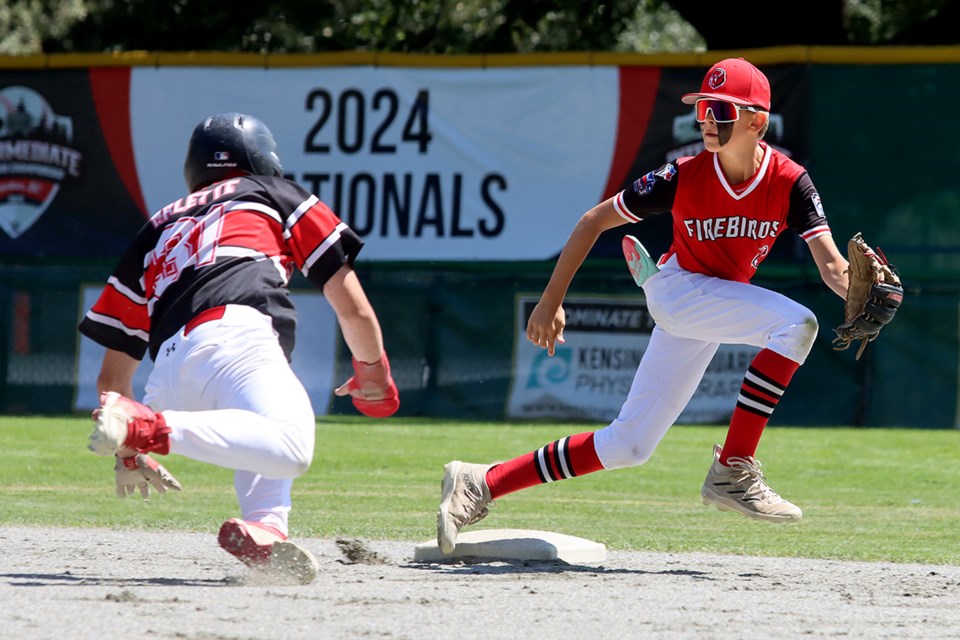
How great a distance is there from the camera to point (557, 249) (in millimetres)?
13531

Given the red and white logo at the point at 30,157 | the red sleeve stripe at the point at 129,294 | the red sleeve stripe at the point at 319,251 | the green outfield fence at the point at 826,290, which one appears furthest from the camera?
the red and white logo at the point at 30,157

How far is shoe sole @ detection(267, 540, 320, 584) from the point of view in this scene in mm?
4895

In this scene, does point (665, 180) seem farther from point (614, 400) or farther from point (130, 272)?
point (614, 400)

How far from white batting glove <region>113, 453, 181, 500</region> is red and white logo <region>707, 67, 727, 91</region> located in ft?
8.53

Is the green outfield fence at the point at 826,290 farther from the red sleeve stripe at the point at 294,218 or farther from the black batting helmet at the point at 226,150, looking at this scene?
the red sleeve stripe at the point at 294,218

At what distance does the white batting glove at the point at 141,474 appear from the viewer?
5.13m

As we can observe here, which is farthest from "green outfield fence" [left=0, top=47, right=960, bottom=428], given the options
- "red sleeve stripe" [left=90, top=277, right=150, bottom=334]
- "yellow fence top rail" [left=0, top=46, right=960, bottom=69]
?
"red sleeve stripe" [left=90, top=277, right=150, bottom=334]

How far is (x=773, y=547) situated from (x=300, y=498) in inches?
113

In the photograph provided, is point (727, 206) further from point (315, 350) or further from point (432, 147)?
point (432, 147)

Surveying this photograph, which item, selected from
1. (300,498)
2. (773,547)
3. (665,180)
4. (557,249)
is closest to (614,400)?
(557,249)

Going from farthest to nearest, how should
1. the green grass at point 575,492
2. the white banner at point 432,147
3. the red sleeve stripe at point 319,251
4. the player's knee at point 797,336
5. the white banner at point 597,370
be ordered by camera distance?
the white banner at point 432,147 → the white banner at point 597,370 → the green grass at point 575,492 → the player's knee at point 797,336 → the red sleeve stripe at point 319,251

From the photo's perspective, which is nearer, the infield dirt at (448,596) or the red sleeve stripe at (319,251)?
the infield dirt at (448,596)

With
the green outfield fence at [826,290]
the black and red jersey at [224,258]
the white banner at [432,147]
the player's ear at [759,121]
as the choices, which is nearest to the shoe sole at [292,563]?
the black and red jersey at [224,258]

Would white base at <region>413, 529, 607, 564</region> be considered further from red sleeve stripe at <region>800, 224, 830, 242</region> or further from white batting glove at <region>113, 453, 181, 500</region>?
red sleeve stripe at <region>800, 224, 830, 242</region>
